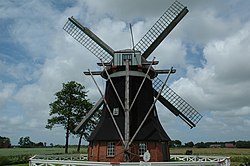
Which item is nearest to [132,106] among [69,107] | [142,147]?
[142,147]

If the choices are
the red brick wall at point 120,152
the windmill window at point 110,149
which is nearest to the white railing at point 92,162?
the red brick wall at point 120,152

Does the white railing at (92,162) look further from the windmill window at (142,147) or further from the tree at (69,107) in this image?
the tree at (69,107)

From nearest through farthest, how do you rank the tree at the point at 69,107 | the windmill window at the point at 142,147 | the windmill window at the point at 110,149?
1. the windmill window at the point at 142,147
2. the windmill window at the point at 110,149
3. the tree at the point at 69,107

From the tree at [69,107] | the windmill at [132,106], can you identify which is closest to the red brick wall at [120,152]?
the windmill at [132,106]

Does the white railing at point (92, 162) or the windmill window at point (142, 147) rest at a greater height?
the windmill window at point (142, 147)

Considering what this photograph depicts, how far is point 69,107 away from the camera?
34.3 meters

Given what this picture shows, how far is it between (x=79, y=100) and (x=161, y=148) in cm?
1801

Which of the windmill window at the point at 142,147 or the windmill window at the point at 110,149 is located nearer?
the windmill window at the point at 142,147

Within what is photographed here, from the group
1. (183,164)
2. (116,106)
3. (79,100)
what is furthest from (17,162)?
(183,164)

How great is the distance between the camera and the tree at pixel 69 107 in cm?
3391

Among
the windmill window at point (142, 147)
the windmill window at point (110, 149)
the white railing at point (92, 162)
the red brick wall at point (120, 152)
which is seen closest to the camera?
the white railing at point (92, 162)

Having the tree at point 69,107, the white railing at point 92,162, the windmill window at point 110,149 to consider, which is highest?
the tree at point 69,107

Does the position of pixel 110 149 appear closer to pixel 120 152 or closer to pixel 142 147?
pixel 120 152

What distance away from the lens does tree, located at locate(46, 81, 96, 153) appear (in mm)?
33906
